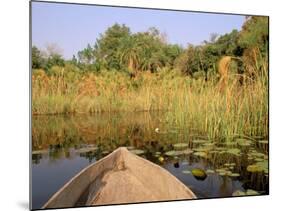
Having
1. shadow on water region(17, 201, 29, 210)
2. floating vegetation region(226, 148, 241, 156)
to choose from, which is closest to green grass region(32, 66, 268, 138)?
floating vegetation region(226, 148, 241, 156)

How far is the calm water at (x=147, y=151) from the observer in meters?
3.48

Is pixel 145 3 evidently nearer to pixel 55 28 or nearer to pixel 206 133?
pixel 55 28

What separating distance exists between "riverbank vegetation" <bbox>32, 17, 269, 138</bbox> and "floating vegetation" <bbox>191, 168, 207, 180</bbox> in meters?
0.31

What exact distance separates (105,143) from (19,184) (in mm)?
693

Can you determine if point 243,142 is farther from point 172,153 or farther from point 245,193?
point 172,153

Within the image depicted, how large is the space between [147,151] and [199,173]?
0.45 metres

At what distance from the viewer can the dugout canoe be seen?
11.6ft

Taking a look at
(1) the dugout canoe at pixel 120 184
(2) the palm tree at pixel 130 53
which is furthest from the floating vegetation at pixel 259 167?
(2) the palm tree at pixel 130 53

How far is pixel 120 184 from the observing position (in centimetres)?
363

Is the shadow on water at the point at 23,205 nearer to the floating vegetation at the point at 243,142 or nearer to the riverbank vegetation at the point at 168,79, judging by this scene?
the riverbank vegetation at the point at 168,79

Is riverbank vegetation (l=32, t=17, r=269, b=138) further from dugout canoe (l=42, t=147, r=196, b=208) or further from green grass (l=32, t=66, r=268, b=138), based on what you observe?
dugout canoe (l=42, t=147, r=196, b=208)

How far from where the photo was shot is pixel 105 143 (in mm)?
3637

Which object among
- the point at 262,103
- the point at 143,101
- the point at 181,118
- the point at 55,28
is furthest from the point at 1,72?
the point at 262,103

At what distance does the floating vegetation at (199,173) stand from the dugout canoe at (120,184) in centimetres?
13
